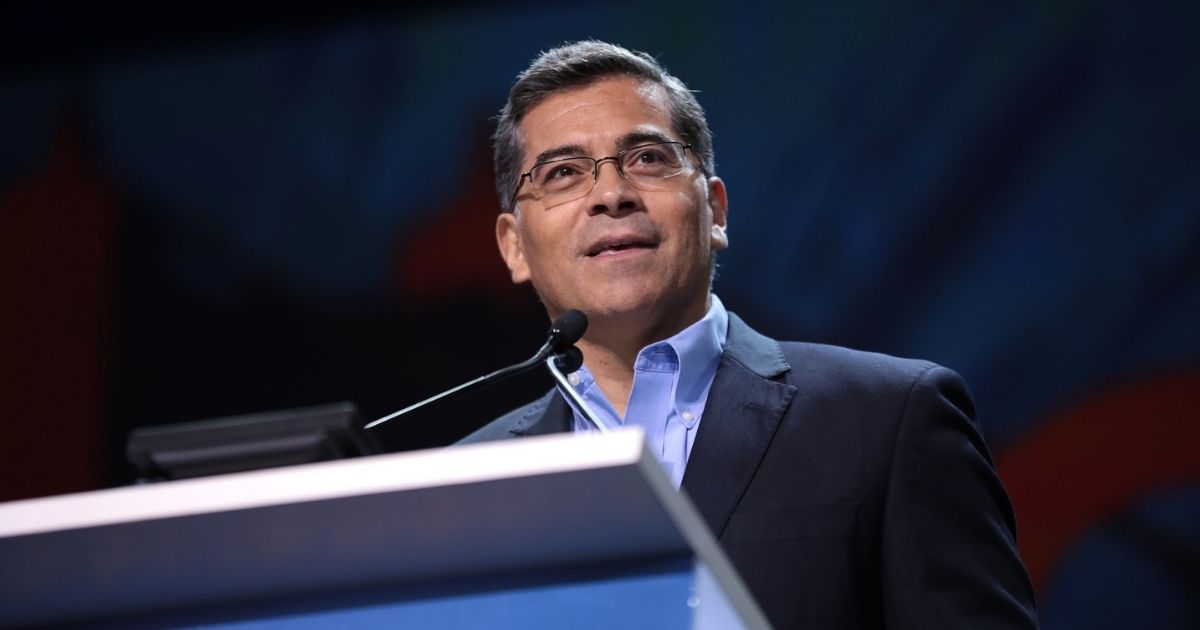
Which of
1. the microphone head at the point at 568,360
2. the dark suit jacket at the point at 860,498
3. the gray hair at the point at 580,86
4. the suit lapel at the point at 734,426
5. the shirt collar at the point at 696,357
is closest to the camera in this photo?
the dark suit jacket at the point at 860,498

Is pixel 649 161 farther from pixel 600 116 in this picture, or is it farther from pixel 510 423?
pixel 510 423

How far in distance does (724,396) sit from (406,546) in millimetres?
1091

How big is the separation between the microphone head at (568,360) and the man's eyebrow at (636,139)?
1.35ft

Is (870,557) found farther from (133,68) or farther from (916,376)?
(133,68)

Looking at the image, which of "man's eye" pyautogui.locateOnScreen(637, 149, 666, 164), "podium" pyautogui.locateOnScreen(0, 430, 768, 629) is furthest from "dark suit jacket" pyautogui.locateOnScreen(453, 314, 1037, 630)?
"podium" pyautogui.locateOnScreen(0, 430, 768, 629)

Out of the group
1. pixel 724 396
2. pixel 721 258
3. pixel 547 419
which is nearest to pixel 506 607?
pixel 724 396

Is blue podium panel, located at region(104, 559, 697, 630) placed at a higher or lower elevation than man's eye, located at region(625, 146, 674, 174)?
lower

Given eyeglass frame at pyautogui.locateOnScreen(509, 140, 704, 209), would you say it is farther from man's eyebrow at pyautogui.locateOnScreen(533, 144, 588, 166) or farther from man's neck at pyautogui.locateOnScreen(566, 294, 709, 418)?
man's neck at pyautogui.locateOnScreen(566, 294, 709, 418)

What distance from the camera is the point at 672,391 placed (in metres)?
2.10

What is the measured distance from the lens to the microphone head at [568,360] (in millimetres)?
1942

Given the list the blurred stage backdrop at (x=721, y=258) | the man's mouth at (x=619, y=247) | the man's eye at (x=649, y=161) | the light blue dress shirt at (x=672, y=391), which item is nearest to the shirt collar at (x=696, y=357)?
the light blue dress shirt at (x=672, y=391)

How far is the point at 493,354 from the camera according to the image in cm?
363

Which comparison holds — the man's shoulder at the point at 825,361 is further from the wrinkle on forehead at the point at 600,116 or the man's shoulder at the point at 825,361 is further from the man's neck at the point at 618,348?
the wrinkle on forehead at the point at 600,116

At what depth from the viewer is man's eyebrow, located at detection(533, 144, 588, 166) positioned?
2.21 metres
